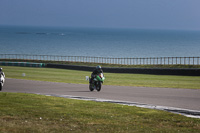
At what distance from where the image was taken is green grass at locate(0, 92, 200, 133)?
9.86 m

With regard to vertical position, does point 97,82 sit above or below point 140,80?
above

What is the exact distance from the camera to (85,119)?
11.1m

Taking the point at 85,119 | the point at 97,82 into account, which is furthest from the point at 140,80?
the point at 85,119

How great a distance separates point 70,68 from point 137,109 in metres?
38.5

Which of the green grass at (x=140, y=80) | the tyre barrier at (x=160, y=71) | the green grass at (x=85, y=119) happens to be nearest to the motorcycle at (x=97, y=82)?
the green grass at (x=140, y=80)

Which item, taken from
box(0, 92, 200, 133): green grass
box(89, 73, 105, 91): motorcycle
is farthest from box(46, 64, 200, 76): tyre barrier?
box(0, 92, 200, 133): green grass

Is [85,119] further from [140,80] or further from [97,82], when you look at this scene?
[140,80]

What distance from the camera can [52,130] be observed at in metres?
9.49

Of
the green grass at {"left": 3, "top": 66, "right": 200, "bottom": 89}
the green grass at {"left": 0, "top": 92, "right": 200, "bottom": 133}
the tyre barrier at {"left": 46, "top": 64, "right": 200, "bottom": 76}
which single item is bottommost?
the green grass at {"left": 0, "top": 92, "right": 200, "bottom": 133}

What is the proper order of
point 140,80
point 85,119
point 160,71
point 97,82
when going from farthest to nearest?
point 160,71 < point 140,80 < point 97,82 < point 85,119

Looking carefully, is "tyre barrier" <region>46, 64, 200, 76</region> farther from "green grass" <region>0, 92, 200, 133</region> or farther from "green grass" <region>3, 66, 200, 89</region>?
"green grass" <region>0, 92, 200, 133</region>

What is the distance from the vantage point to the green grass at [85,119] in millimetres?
9859

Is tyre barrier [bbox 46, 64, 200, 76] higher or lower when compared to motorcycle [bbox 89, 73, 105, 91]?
higher

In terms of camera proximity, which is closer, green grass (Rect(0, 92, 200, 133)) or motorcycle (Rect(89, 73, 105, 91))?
green grass (Rect(0, 92, 200, 133))
